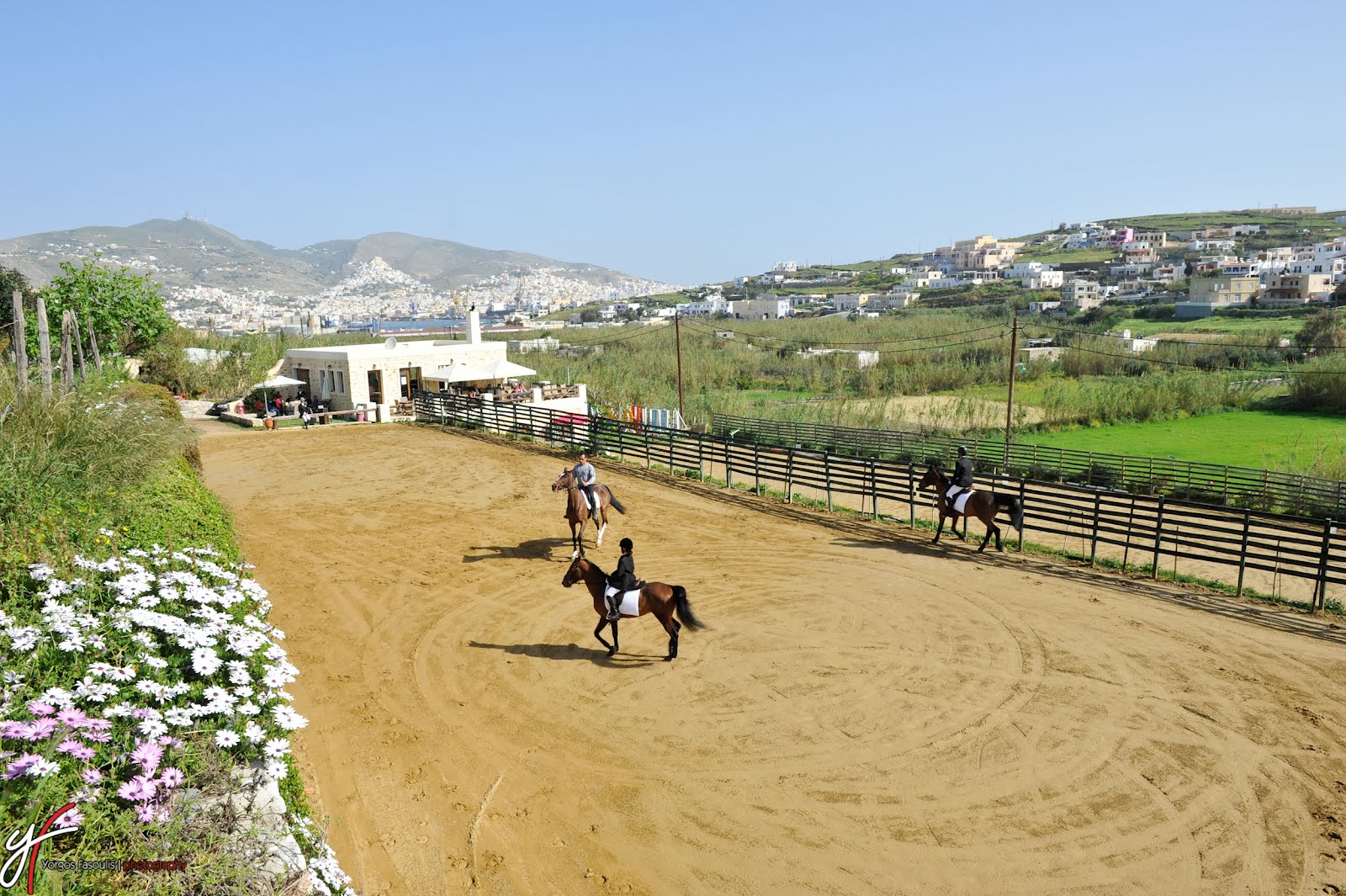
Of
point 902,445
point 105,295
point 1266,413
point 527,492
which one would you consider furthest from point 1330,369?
point 105,295

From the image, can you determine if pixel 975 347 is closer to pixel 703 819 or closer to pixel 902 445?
pixel 902 445

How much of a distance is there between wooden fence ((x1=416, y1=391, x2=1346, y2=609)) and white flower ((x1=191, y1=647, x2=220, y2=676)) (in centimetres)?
1157

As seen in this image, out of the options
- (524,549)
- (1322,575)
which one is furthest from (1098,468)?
(524,549)

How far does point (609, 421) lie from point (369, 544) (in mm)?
10732

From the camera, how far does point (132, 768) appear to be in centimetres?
434

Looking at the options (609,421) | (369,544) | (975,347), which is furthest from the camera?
(975,347)

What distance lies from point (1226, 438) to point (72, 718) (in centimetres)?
4055

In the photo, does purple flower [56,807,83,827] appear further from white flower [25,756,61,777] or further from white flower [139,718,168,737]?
white flower [139,718,168,737]

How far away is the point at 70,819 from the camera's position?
147 inches

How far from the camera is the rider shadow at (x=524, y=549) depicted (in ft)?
43.4

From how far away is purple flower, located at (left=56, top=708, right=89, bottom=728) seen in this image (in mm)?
4180

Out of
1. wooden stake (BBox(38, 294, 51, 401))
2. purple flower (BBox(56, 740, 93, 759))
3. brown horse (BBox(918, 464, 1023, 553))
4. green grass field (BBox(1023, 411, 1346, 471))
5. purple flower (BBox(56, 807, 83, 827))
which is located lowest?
green grass field (BBox(1023, 411, 1346, 471))

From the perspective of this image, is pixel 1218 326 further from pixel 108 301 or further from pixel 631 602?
pixel 108 301

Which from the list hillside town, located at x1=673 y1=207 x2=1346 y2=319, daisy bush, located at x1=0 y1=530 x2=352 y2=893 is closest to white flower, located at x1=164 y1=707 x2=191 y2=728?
daisy bush, located at x1=0 y1=530 x2=352 y2=893
